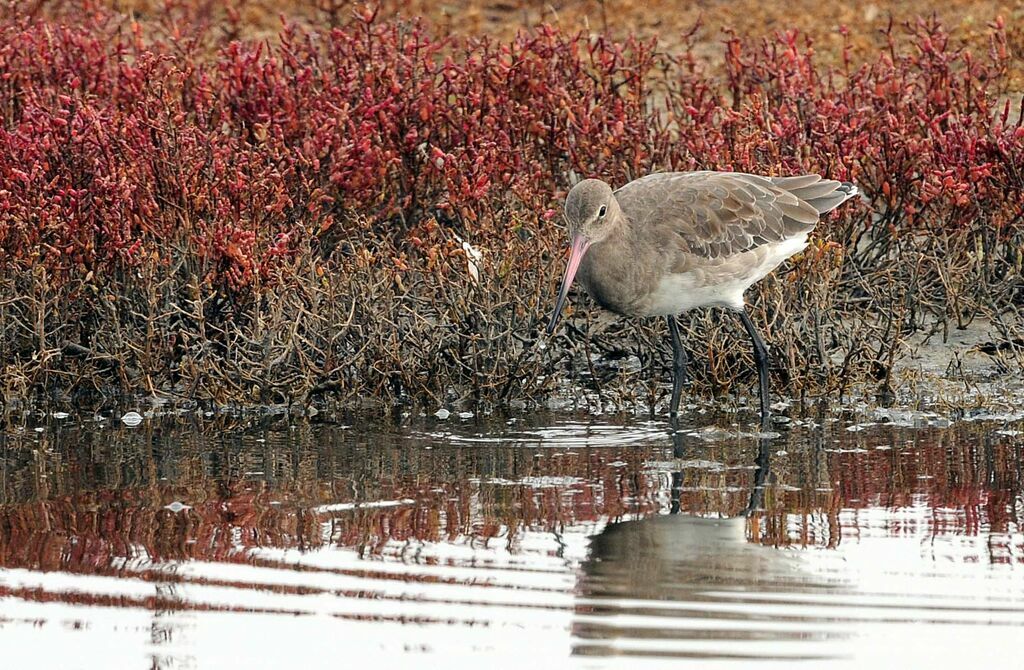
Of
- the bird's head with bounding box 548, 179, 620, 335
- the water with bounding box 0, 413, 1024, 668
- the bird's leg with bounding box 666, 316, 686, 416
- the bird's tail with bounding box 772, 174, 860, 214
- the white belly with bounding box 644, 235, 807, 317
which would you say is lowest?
the water with bounding box 0, 413, 1024, 668

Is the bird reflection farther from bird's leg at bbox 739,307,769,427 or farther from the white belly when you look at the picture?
the white belly

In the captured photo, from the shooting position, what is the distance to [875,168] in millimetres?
8711

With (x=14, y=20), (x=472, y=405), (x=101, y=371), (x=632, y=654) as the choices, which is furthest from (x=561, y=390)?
(x=14, y=20)

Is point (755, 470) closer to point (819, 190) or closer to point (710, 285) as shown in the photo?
point (710, 285)

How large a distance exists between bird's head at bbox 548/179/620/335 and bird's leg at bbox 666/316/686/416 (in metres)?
0.67

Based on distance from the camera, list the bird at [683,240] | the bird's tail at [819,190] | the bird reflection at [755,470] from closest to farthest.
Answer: the bird reflection at [755,470] < the bird at [683,240] < the bird's tail at [819,190]


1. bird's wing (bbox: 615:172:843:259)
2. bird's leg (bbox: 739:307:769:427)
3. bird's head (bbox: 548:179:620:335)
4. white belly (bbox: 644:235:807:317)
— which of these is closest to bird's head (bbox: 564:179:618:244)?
bird's head (bbox: 548:179:620:335)

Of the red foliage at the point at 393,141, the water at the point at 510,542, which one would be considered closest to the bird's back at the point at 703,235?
the red foliage at the point at 393,141

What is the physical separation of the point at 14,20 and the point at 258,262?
3720 millimetres

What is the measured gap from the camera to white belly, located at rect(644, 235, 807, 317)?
279 inches

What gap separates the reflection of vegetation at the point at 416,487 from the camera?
17.8 ft

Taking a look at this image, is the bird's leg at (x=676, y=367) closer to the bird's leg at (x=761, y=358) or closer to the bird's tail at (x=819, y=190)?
the bird's leg at (x=761, y=358)

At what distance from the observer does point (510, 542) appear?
5.30 meters

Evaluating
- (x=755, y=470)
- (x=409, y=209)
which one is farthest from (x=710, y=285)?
(x=409, y=209)
